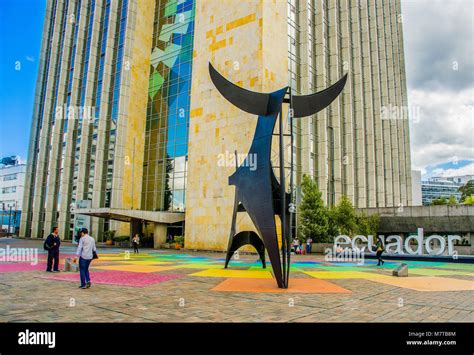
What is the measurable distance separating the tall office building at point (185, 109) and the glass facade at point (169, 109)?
193mm

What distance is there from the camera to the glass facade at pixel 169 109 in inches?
1609

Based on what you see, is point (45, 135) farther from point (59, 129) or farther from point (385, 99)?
point (385, 99)

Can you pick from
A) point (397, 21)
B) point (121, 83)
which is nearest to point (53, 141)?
point (121, 83)

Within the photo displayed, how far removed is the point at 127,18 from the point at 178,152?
19.9 metres

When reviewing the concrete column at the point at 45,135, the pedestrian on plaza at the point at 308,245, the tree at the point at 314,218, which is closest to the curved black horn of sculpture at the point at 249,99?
the pedestrian on plaza at the point at 308,245

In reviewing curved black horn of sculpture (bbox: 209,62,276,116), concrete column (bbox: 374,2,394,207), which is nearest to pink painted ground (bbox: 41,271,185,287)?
curved black horn of sculpture (bbox: 209,62,276,116)

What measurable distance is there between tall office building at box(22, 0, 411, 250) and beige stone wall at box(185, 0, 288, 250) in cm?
11

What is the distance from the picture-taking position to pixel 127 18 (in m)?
46.1

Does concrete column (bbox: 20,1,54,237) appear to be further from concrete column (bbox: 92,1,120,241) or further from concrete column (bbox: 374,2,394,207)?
concrete column (bbox: 374,2,394,207)

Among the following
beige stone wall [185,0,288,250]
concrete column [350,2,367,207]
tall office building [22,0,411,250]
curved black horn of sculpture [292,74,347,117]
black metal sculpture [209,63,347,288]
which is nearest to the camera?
black metal sculpture [209,63,347,288]

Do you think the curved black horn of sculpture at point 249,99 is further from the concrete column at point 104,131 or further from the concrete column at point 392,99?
the concrete column at point 392,99

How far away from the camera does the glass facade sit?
40.9 metres

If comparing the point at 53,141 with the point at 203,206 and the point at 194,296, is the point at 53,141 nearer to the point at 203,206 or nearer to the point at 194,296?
the point at 203,206

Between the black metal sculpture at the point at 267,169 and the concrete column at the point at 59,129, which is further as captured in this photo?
the concrete column at the point at 59,129
